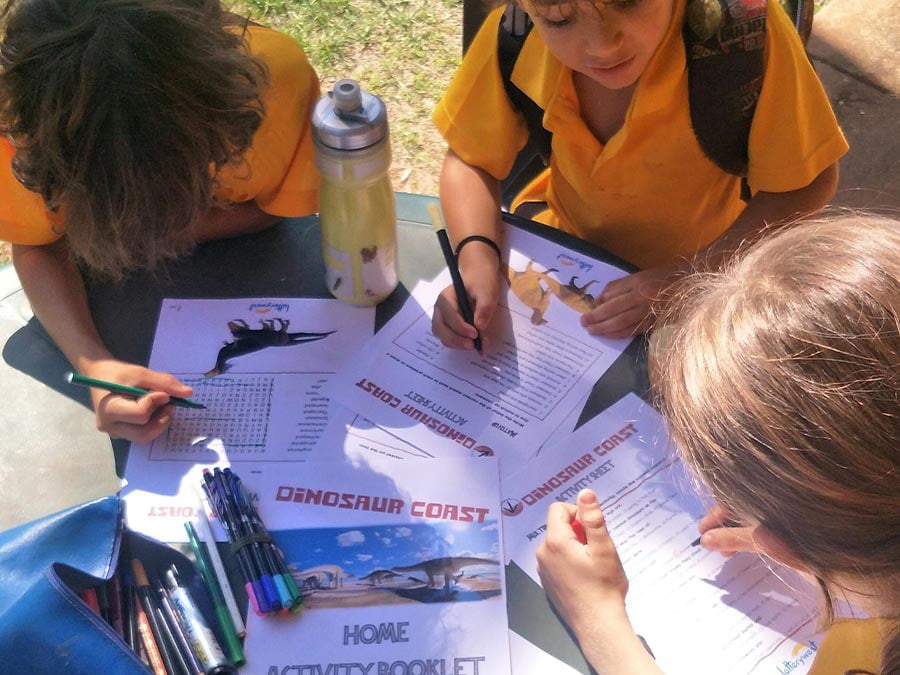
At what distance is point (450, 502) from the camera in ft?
2.71

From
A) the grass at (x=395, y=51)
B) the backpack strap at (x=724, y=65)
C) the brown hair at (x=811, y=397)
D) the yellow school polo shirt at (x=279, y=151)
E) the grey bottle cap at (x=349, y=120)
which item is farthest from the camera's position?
the grass at (x=395, y=51)

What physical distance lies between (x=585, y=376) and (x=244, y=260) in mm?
440

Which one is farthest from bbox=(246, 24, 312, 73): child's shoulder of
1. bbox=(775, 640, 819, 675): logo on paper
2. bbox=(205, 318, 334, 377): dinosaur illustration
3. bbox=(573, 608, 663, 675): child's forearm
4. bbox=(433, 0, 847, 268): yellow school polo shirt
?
bbox=(775, 640, 819, 675): logo on paper

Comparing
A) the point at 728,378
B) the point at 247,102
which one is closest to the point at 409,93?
the point at 247,102

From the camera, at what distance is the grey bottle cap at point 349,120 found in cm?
81

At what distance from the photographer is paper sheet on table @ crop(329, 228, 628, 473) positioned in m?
0.88

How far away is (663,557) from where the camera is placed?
2.57ft

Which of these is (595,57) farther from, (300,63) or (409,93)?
(409,93)

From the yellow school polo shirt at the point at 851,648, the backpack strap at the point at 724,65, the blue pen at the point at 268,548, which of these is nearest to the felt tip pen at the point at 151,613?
the blue pen at the point at 268,548

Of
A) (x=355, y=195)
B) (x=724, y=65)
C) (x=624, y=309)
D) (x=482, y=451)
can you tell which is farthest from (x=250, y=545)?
(x=724, y=65)

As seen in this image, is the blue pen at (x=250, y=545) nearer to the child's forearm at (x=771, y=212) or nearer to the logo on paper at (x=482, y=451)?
the logo on paper at (x=482, y=451)

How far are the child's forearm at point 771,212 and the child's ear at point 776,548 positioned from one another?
0.42 m

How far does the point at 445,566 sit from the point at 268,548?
165mm

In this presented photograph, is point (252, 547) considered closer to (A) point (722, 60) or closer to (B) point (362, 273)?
(B) point (362, 273)
